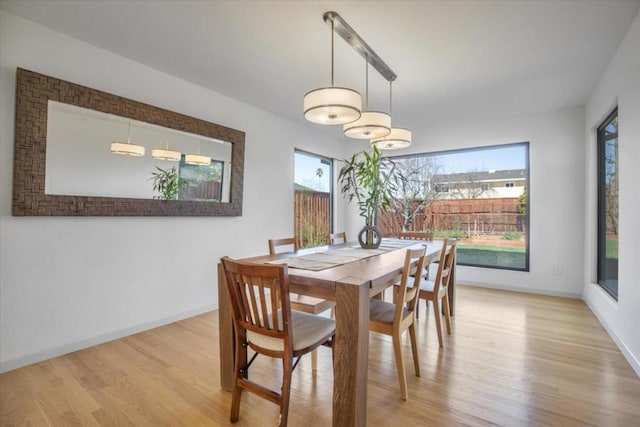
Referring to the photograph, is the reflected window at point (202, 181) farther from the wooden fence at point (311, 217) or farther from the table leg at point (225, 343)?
the table leg at point (225, 343)

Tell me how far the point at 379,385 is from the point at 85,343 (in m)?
2.28

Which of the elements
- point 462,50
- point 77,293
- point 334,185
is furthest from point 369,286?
point 334,185

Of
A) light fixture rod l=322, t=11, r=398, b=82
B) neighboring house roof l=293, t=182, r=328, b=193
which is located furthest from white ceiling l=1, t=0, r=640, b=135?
neighboring house roof l=293, t=182, r=328, b=193

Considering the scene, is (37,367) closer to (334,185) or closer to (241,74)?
(241,74)

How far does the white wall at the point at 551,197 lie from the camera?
156 inches

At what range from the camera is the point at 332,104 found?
1961 millimetres

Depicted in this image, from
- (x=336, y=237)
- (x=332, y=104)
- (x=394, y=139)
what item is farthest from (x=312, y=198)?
(x=332, y=104)

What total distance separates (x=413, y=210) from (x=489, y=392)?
344 centimetres

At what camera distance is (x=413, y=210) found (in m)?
5.12

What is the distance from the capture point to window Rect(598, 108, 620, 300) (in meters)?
2.96

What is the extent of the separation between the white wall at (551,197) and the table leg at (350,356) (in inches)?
147

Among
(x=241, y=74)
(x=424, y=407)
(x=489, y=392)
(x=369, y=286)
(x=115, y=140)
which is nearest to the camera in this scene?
(x=369, y=286)

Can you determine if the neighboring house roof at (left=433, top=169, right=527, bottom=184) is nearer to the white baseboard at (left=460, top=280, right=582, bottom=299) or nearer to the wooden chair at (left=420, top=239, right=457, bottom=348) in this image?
the white baseboard at (left=460, top=280, right=582, bottom=299)

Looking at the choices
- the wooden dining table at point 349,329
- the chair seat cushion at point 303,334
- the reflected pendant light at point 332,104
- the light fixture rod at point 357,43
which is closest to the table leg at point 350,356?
the wooden dining table at point 349,329
